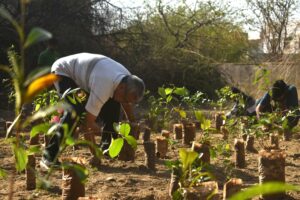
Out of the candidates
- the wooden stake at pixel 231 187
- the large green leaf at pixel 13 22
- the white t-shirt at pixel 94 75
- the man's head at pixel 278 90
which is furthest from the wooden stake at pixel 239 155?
the large green leaf at pixel 13 22

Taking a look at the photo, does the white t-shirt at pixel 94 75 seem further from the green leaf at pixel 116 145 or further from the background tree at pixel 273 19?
the background tree at pixel 273 19

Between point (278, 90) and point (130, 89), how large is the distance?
2.61 metres

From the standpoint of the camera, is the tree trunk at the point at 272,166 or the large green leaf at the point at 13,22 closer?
the large green leaf at the point at 13,22

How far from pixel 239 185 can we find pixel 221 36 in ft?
36.9

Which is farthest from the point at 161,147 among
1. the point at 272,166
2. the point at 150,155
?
the point at 272,166

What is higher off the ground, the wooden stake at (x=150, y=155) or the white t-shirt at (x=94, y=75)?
the white t-shirt at (x=94, y=75)

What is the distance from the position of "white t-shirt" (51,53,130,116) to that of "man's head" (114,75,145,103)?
0.04m

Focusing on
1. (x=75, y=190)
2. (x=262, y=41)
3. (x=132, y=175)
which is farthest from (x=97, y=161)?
(x=262, y=41)

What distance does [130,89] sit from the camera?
3.43 meters

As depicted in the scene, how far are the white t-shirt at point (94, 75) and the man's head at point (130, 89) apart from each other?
0.04m

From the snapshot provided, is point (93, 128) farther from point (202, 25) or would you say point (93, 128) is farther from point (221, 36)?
point (221, 36)

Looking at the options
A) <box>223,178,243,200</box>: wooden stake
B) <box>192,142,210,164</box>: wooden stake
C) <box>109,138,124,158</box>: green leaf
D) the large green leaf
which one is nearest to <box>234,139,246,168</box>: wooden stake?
<box>192,142,210,164</box>: wooden stake

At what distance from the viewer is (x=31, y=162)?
10.3ft

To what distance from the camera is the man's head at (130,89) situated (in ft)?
11.2
